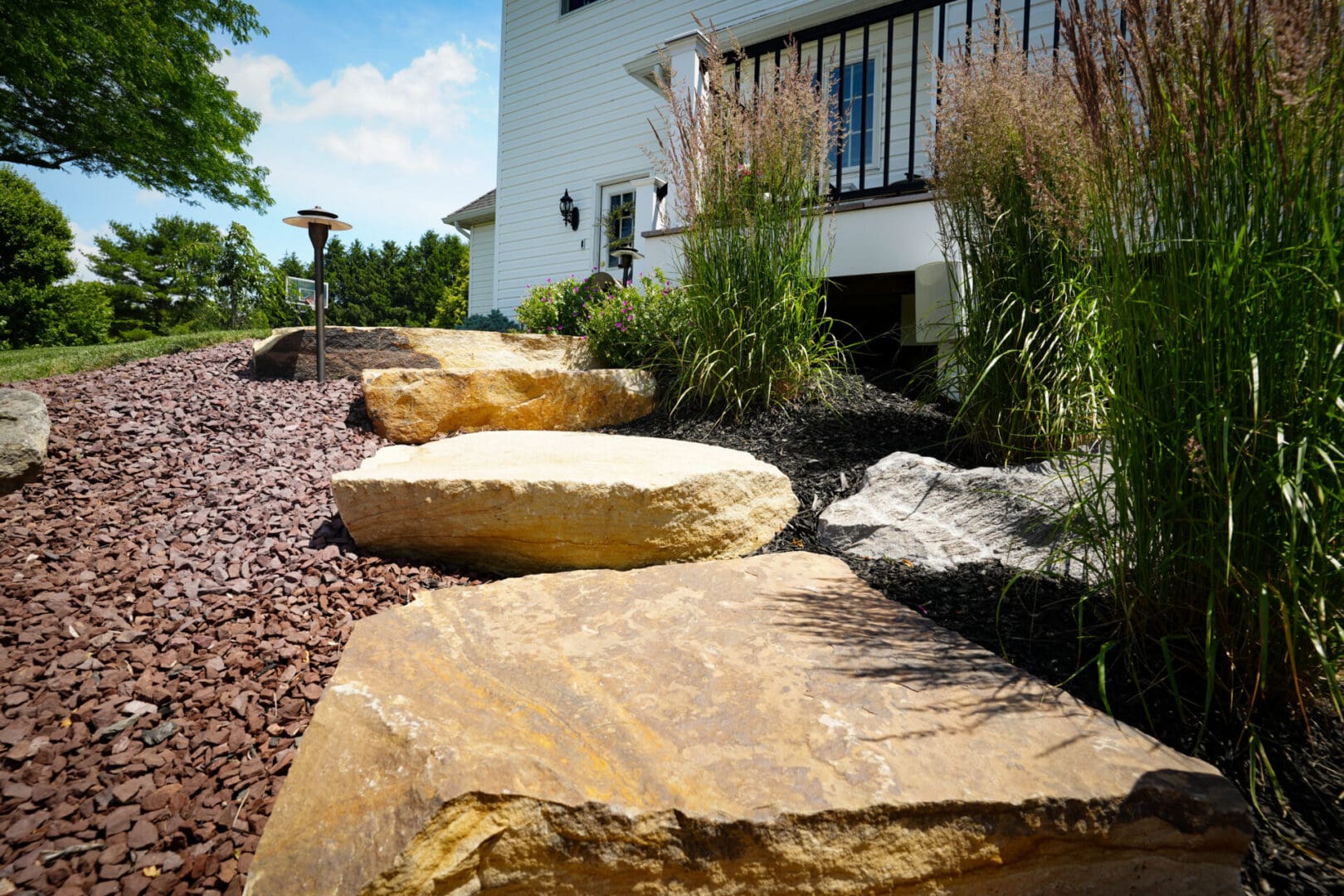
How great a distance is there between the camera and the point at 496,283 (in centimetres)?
1038

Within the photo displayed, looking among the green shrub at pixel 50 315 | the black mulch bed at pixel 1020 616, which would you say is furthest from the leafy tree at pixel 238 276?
the black mulch bed at pixel 1020 616

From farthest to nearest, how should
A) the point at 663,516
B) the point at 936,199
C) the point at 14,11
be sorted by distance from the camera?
the point at 14,11 < the point at 936,199 < the point at 663,516

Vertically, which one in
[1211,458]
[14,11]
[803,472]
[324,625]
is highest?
[14,11]

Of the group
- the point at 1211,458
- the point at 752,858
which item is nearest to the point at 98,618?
the point at 752,858

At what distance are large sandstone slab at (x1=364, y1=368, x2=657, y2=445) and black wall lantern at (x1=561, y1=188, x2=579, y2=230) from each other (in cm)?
632

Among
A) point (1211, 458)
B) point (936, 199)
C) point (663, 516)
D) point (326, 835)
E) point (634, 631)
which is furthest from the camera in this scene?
point (936, 199)

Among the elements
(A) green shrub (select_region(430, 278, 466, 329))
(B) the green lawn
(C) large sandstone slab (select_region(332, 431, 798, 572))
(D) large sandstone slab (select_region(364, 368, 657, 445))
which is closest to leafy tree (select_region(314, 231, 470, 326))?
(A) green shrub (select_region(430, 278, 466, 329))

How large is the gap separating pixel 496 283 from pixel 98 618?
929 centimetres

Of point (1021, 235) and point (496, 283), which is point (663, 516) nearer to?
point (1021, 235)

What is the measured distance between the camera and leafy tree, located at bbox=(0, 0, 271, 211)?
8.48 metres

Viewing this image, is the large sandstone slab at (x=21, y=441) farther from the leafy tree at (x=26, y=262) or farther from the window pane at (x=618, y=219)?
the leafy tree at (x=26, y=262)

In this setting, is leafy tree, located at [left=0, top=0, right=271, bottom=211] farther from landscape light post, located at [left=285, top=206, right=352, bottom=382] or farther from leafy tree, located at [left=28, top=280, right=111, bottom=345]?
landscape light post, located at [left=285, top=206, right=352, bottom=382]

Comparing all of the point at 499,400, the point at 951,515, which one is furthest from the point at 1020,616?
the point at 499,400

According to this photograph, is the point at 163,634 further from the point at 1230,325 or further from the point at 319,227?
the point at 319,227
